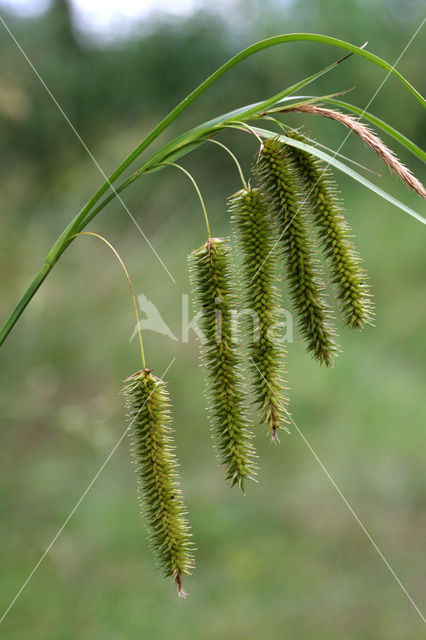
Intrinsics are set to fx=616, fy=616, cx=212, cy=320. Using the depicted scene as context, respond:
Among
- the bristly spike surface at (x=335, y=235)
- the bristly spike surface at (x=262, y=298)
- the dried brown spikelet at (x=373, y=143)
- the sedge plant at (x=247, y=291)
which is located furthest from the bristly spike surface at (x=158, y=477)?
the dried brown spikelet at (x=373, y=143)

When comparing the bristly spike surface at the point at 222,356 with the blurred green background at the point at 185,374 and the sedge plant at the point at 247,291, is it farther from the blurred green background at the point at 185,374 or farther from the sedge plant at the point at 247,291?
the blurred green background at the point at 185,374

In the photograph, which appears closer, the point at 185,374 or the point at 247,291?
the point at 247,291

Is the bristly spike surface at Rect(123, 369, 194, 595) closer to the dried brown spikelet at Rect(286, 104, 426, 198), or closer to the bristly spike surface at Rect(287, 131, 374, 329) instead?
the bristly spike surface at Rect(287, 131, 374, 329)

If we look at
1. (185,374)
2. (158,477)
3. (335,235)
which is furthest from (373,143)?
(185,374)

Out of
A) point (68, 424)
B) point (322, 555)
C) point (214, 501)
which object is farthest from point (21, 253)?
point (322, 555)

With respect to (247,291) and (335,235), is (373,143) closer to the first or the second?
(335,235)

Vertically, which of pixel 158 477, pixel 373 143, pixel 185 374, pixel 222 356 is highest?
pixel 185 374
